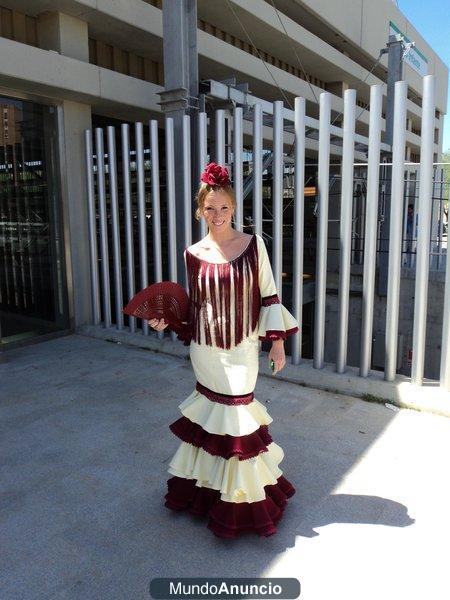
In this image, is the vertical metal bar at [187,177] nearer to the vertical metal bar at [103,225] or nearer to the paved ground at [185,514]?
the vertical metal bar at [103,225]

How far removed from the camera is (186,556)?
241 centimetres

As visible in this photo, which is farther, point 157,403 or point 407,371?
point 407,371

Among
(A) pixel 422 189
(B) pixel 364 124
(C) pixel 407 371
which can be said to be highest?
(B) pixel 364 124

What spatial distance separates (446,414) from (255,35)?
28.2 ft

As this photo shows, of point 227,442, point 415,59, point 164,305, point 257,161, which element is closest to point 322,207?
point 257,161

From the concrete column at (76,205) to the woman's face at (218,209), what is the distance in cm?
464

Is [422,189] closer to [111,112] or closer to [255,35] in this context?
[111,112]

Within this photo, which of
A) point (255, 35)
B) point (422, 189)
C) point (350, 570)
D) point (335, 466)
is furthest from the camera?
point (255, 35)

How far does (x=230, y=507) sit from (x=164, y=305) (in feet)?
3.61

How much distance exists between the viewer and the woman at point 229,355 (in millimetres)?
2453

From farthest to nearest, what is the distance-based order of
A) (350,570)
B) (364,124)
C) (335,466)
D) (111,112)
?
(364,124) < (111,112) < (335,466) < (350,570)

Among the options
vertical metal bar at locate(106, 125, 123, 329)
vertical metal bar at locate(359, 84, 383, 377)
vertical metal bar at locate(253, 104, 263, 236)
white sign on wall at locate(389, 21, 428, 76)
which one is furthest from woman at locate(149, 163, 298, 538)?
white sign on wall at locate(389, 21, 428, 76)

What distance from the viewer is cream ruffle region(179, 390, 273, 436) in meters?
2.49

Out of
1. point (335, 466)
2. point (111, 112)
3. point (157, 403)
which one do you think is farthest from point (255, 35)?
point (335, 466)
